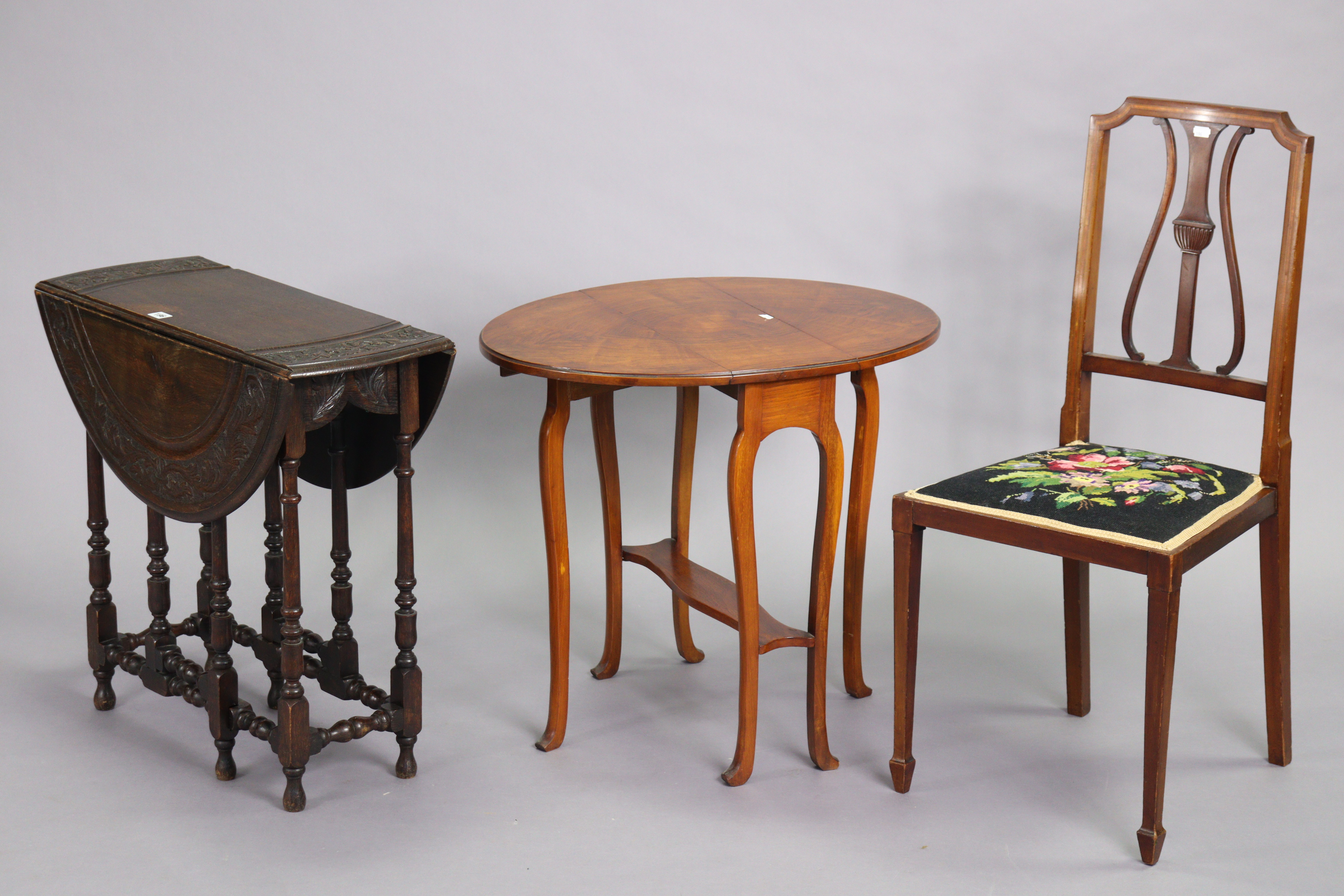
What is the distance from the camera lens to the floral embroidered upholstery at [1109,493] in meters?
2.31

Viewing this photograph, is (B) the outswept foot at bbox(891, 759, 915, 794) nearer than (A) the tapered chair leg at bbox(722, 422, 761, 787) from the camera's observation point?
No

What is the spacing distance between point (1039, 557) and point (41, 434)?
9.52ft

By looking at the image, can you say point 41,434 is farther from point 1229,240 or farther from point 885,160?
point 1229,240

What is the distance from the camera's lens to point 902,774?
2.58 m

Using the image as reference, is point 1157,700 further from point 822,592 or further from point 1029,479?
point 822,592

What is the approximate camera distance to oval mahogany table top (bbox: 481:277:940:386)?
237 centimetres

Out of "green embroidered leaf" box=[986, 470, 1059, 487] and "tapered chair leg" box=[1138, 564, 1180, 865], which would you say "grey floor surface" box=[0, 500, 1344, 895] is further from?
"green embroidered leaf" box=[986, 470, 1059, 487]

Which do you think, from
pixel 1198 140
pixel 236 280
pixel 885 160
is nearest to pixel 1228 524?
pixel 1198 140

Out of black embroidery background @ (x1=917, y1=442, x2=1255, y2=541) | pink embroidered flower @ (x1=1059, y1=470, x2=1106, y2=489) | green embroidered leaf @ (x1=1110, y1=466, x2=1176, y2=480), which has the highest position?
green embroidered leaf @ (x1=1110, y1=466, x2=1176, y2=480)

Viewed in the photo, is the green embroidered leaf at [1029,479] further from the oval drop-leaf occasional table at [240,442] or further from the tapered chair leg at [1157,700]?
the oval drop-leaf occasional table at [240,442]

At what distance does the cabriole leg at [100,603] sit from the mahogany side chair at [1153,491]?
1.71 metres

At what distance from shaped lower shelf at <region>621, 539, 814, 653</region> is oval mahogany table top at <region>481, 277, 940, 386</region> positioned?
554 millimetres

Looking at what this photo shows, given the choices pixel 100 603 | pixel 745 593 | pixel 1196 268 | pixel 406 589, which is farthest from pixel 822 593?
pixel 100 603

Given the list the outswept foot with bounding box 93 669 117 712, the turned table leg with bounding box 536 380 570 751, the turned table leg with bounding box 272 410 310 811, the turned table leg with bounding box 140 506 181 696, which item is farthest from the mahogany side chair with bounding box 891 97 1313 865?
the outswept foot with bounding box 93 669 117 712
